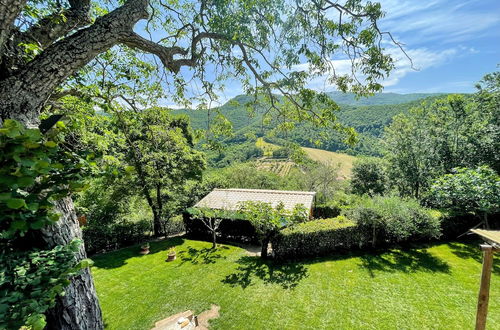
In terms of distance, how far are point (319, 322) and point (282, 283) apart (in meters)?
1.95

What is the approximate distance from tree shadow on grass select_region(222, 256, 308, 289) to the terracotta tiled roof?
192 inches

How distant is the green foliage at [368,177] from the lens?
18.3 m

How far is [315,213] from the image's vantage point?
17031 mm

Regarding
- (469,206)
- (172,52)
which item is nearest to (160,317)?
(172,52)

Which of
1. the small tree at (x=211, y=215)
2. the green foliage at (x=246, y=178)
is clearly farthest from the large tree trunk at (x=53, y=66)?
the green foliage at (x=246, y=178)

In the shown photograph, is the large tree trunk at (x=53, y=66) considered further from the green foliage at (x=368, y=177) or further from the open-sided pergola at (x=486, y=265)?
the green foliage at (x=368, y=177)

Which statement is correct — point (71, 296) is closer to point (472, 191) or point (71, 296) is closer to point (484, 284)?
point (484, 284)

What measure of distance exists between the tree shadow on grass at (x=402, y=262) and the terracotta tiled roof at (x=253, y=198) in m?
5.19

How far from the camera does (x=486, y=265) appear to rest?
3.61 m

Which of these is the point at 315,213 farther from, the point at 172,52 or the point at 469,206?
the point at 172,52

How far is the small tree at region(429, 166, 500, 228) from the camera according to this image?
8.42 metres

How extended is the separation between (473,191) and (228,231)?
11059 millimetres

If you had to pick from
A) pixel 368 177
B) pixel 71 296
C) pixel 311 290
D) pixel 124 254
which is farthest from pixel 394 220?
pixel 124 254

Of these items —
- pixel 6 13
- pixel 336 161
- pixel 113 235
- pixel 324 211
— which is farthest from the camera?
pixel 336 161
